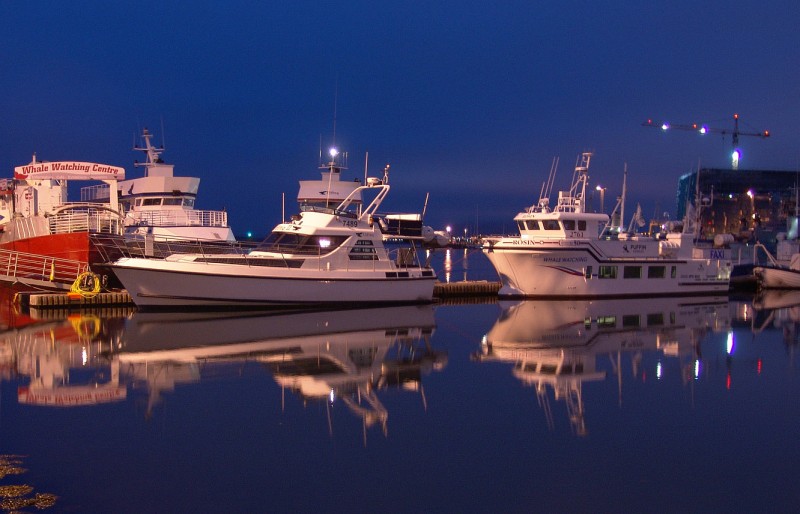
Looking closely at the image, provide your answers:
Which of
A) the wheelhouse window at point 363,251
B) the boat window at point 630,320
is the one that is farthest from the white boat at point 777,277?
the wheelhouse window at point 363,251

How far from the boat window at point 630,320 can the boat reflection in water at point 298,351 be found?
5217 millimetres

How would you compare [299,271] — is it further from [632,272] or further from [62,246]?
[632,272]

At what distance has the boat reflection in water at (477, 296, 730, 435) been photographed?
12.7m

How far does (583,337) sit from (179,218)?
18.0 meters

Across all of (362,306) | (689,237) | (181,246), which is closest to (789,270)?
(689,237)

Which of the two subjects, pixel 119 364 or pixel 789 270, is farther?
pixel 789 270

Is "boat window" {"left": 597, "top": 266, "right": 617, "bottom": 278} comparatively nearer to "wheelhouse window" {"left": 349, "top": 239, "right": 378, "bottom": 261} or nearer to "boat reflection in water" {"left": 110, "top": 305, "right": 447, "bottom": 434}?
"boat reflection in water" {"left": 110, "top": 305, "right": 447, "bottom": 434}

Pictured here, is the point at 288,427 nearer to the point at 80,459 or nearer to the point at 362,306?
the point at 80,459

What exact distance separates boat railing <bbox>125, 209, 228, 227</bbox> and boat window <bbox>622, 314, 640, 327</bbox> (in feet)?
50.6

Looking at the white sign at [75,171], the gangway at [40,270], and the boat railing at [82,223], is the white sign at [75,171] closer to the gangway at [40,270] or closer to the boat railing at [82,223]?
the boat railing at [82,223]

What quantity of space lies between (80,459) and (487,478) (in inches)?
169

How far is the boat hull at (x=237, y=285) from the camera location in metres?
19.6

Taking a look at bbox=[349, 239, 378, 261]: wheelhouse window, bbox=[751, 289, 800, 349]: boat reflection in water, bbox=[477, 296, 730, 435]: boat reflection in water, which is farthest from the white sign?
bbox=[751, 289, 800, 349]: boat reflection in water

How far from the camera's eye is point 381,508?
683 centimetres
